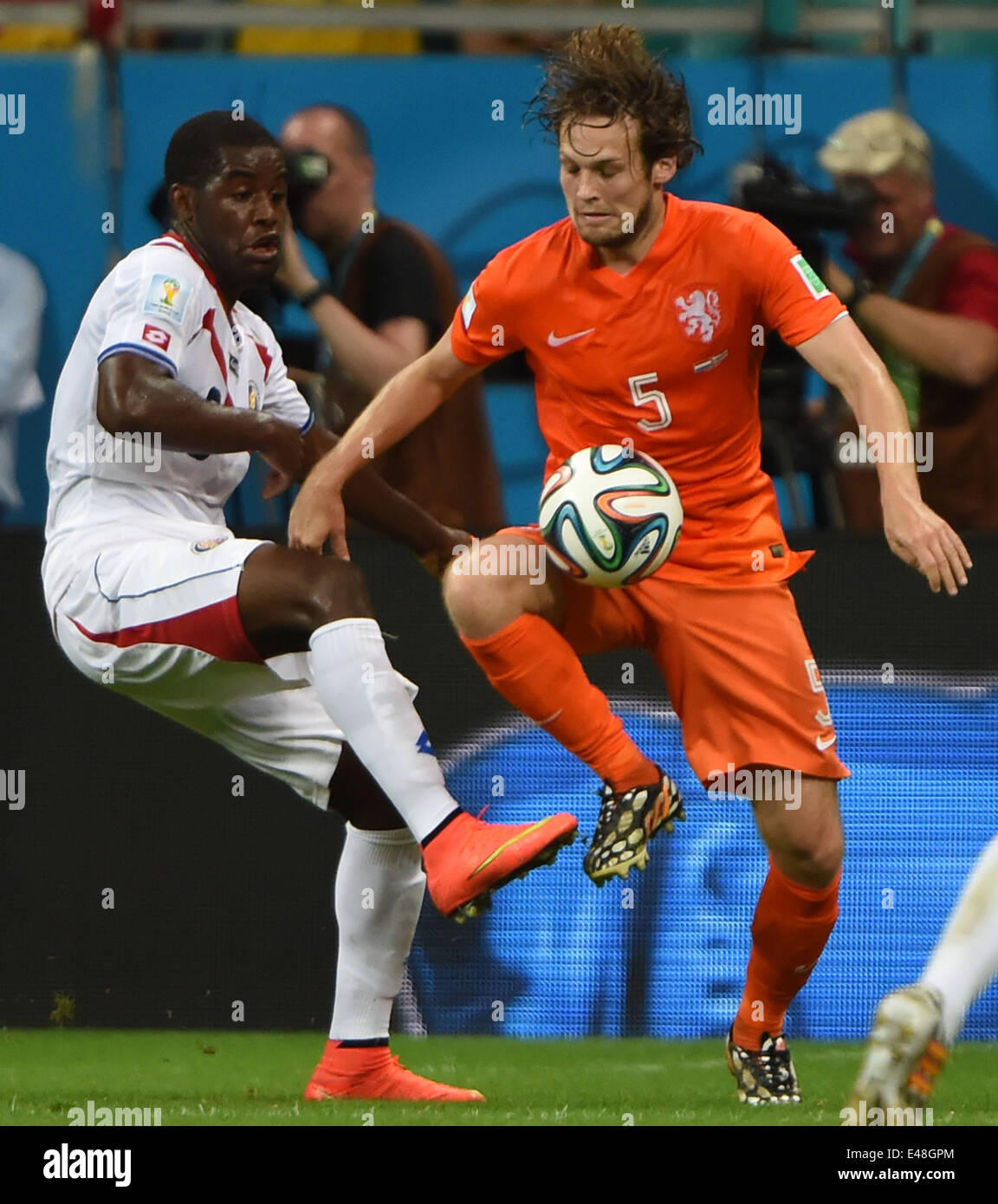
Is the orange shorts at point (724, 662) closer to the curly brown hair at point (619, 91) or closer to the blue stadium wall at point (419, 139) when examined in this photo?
the curly brown hair at point (619, 91)

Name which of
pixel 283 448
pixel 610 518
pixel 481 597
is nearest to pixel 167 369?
pixel 283 448

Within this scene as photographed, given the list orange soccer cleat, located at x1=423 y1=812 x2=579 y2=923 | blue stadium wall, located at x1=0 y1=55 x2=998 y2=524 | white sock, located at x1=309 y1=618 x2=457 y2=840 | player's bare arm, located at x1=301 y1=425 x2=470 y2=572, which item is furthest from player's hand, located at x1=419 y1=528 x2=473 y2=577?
orange soccer cleat, located at x1=423 y1=812 x2=579 y2=923

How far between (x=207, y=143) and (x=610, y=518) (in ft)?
4.53

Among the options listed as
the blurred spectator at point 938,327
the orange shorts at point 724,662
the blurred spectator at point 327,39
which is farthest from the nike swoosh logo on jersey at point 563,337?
the blurred spectator at point 327,39

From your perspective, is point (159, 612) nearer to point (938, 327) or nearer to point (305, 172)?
point (305, 172)

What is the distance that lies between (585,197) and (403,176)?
1803mm

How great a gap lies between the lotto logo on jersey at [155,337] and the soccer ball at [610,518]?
34.5 inches

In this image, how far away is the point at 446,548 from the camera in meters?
5.16

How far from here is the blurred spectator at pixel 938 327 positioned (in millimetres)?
5898

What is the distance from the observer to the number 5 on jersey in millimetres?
4680

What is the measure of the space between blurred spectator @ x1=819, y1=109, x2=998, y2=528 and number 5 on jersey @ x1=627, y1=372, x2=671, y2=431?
4.37ft

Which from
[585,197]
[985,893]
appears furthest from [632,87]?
[985,893]

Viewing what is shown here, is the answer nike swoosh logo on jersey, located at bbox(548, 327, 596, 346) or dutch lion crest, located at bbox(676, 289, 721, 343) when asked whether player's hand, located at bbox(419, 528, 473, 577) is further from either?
dutch lion crest, located at bbox(676, 289, 721, 343)

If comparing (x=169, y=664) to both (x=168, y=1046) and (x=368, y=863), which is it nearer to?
(x=368, y=863)
